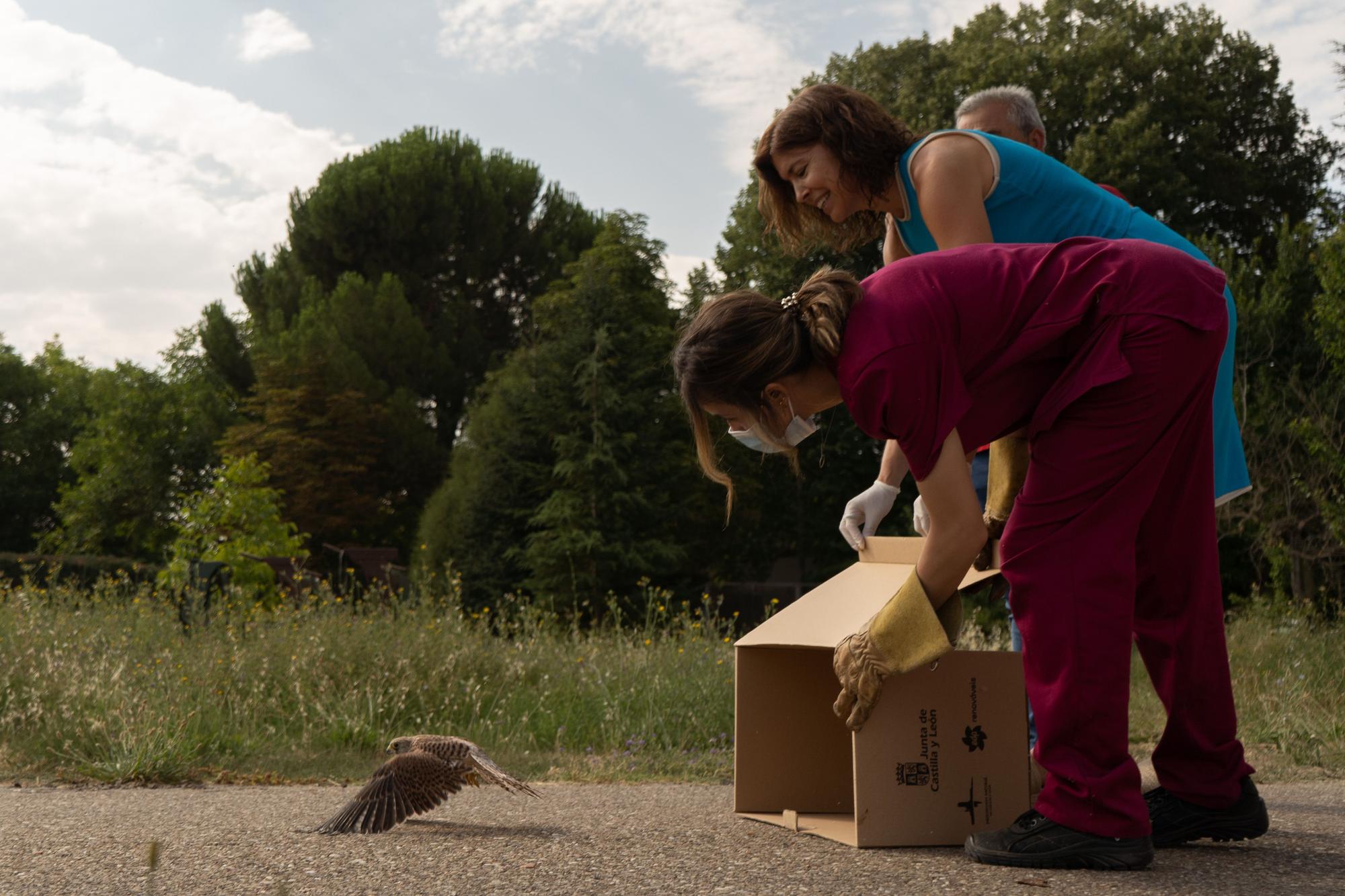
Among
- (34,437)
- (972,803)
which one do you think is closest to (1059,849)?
(972,803)

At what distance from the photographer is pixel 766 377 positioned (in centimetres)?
225

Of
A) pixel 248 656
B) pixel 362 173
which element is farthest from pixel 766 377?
pixel 362 173

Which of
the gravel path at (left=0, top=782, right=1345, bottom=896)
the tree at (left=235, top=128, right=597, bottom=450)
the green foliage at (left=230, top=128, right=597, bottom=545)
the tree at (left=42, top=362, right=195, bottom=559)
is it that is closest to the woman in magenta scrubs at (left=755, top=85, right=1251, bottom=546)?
the gravel path at (left=0, top=782, right=1345, bottom=896)

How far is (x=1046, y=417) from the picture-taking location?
229 cm

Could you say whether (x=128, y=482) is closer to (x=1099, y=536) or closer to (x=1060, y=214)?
(x=1060, y=214)

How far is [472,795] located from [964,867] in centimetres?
172

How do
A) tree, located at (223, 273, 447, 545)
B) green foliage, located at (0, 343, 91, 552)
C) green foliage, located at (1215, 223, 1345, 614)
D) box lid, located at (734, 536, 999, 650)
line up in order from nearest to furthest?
box lid, located at (734, 536, 999, 650) < green foliage, located at (1215, 223, 1345, 614) < tree, located at (223, 273, 447, 545) < green foliage, located at (0, 343, 91, 552)

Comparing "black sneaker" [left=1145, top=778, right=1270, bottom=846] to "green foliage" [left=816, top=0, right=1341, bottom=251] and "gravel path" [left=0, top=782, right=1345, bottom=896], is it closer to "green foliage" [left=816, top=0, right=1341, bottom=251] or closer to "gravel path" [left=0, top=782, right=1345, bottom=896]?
"gravel path" [left=0, top=782, right=1345, bottom=896]

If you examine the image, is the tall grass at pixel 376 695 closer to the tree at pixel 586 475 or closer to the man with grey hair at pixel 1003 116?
the man with grey hair at pixel 1003 116

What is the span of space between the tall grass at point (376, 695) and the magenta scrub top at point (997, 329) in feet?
8.68

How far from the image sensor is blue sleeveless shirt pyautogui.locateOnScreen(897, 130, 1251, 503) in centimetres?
269

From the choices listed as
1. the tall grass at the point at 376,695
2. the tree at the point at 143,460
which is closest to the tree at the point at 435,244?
the tree at the point at 143,460

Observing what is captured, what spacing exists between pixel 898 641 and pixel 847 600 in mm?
434

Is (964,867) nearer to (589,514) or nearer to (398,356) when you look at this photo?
(589,514)
